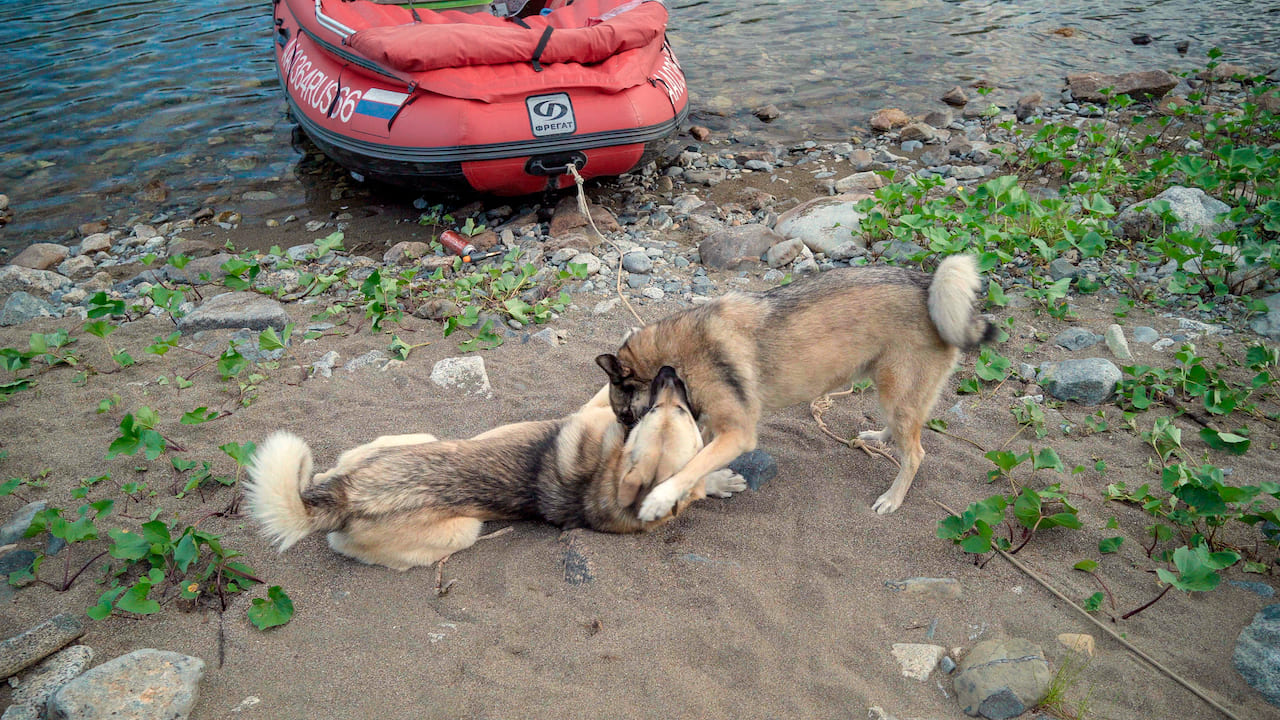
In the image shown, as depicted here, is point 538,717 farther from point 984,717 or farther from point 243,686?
point 984,717

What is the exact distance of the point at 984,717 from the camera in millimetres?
2543

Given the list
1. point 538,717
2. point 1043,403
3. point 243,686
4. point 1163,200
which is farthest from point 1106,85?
point 243,686

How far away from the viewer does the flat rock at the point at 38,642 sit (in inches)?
105

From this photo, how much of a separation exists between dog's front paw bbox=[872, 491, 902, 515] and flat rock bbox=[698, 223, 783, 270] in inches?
108

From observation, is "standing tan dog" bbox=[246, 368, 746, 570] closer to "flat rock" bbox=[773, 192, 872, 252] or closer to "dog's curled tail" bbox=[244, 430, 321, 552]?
"dog's curled tail" bbox=[244, 430, 321, 552]

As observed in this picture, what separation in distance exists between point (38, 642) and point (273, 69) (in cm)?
1167

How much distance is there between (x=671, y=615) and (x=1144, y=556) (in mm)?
2109

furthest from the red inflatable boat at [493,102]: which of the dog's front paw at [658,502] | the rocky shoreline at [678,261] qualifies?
the dog's front paw at [658,502]

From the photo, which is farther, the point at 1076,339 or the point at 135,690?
the point at 1076,339

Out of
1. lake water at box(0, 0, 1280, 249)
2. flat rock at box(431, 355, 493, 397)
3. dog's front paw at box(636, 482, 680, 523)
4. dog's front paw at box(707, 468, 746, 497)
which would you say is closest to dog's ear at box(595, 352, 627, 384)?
dog's front paw at box(636, 482, 680, 523)

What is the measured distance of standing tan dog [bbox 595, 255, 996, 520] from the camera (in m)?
3.46

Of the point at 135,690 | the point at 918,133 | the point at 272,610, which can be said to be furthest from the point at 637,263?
the point at 918,133

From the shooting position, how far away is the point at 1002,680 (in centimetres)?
256

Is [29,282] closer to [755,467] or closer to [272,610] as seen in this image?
[272,610]
